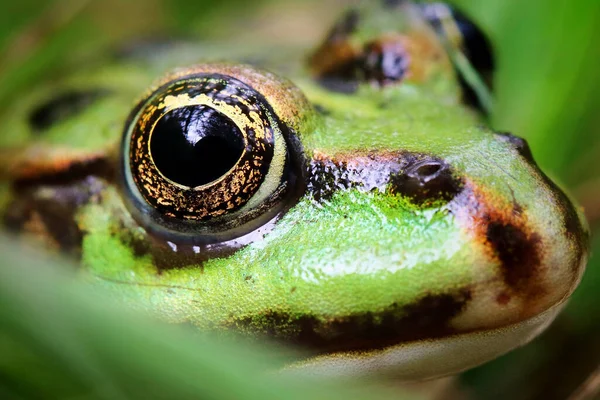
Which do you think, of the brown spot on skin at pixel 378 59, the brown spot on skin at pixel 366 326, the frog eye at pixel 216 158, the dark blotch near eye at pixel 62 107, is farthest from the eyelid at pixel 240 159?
the dark blotch near eye at pixel 62 107

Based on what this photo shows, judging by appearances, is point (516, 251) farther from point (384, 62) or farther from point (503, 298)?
point (384, 62)

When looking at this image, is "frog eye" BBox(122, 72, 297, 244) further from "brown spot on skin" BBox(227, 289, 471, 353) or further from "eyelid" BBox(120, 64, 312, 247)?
"brown spot on skin" BBox(227, 289, 471, 353)

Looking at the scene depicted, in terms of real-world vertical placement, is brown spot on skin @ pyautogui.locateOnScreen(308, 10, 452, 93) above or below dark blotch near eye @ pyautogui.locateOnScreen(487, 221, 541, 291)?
above

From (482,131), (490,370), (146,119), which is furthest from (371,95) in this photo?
(490,370)

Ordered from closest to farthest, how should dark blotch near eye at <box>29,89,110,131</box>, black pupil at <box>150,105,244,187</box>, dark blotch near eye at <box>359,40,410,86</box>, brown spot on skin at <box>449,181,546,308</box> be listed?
brown spot on skin at <box>449,181,546,308</box>
black pupil at <box>150,105,244,187</box>
dark blotch near eye at <box>359,40,410,86</box>
dark blotch near eye at <box>29,89,110,131</box>

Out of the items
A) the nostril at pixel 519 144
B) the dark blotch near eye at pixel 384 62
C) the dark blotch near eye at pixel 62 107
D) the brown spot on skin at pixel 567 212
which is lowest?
the brown spot on skin at pixel 567 212

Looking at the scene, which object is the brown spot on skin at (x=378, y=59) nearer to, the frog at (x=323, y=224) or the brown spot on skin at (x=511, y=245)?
the frog at (x=323, y=224)

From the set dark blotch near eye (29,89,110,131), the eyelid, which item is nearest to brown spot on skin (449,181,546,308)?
the eyelid
